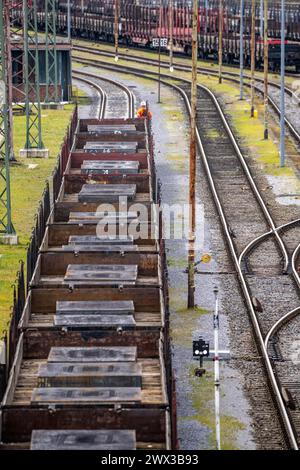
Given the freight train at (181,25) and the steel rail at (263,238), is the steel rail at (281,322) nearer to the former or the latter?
the steel rail at (263,238)

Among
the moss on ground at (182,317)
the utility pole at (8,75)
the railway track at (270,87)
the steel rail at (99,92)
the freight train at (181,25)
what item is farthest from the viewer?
the freight train at (181,25)

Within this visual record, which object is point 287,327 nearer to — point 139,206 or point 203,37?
point 139,206

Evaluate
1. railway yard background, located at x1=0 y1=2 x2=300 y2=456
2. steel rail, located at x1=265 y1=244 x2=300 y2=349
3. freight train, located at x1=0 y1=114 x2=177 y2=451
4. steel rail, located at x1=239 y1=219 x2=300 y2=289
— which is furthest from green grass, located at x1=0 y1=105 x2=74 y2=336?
steel rail, located at x1=239 y1=219 x2=300 y2=289

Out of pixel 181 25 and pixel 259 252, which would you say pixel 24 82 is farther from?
pixel 181 25

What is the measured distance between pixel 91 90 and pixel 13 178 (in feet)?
91.9

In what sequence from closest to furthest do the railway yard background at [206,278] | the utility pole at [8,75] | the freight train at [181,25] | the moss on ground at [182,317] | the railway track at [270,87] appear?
the railway yard background at [206,278]
the moss on ground at [182,317]
the utility pole at [8,75]
the railway track at [270,87]
the freight train at [181,25]

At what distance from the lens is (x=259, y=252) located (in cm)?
3928

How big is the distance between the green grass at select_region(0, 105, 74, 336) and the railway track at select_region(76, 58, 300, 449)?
6481mm

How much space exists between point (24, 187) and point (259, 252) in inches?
549

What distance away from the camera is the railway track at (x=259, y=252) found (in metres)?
27.4

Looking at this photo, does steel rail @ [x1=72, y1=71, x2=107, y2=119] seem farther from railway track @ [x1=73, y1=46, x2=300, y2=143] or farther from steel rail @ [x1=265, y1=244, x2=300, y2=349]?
steel rail @ [x1=265, y1=244, x2=300, y2=349]

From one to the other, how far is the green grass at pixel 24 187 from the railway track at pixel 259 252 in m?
6.48

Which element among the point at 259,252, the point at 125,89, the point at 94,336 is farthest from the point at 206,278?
the point at 125,89

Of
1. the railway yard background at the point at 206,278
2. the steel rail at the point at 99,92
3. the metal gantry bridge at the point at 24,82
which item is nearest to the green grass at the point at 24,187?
the railway yard background at the point at 206,278
